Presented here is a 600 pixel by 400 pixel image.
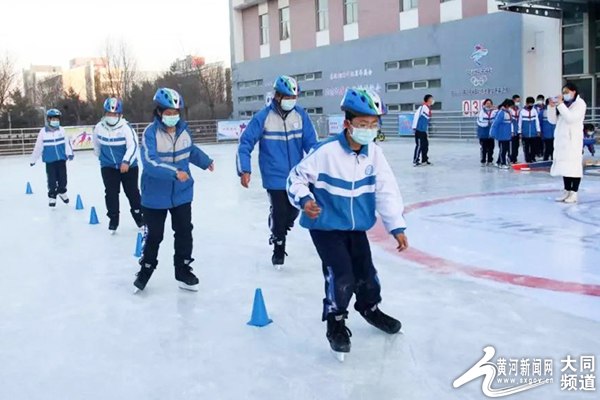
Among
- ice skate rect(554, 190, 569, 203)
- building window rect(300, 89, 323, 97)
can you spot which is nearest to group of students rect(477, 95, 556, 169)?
ice skate rect(554, 190, 569, 203)

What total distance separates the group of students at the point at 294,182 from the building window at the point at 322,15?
26.7m

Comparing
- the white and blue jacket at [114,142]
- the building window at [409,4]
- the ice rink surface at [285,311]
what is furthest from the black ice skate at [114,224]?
the building window at [409,4]

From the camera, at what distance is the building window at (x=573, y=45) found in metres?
22.1

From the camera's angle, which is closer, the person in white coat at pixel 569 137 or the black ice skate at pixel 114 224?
the black ice skate at pixel 114 224

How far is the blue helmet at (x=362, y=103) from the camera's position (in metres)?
3.71

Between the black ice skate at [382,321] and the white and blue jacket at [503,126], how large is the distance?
11.2 metres

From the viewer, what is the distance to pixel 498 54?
23.9 m

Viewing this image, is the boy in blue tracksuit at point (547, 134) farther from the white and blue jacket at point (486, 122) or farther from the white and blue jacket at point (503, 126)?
the white and blue jacket at point (486, 122)

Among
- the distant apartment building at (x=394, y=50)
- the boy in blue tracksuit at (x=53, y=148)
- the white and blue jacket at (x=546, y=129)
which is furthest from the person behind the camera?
the distant apartment building at (x=394, y=50)

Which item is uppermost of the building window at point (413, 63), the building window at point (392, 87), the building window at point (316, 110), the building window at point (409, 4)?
the building window at point (409, 4)

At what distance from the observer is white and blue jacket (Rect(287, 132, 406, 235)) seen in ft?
12.5

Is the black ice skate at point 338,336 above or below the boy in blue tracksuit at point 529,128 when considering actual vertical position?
below

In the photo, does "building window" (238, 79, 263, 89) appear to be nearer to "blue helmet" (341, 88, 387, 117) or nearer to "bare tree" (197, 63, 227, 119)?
"bare tree" (197, 63, 227, 119)

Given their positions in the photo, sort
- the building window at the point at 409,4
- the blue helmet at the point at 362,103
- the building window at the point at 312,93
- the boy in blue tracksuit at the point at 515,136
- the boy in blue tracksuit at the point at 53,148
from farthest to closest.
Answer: the building window at the point at 312,93
the building window at the point at 409,4
the boy in blue tracksuit at the point at 515,136
the boy in blue tracksuit at the point at 53,148
the blue helmet at the point at 362,103
